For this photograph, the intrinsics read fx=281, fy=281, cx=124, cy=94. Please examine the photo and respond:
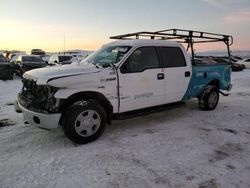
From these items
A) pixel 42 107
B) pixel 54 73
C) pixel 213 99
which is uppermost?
pixel 54 73

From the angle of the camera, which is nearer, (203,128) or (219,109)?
(203,128)

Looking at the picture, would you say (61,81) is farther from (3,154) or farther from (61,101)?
(3,154)

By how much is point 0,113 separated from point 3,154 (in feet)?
10.7

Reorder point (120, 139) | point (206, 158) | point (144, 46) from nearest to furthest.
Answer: point (206, 158) → point (120, 139) → point (144, 46)

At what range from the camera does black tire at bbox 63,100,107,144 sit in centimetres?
490

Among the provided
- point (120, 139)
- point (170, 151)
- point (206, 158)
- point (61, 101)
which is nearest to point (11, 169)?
point (61, 101)

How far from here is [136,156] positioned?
459 centimetres

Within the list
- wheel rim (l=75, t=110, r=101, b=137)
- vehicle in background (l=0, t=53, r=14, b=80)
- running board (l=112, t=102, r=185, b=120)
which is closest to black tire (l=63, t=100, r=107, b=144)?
wheel rim (l=75, t=110, r=101, b=137)

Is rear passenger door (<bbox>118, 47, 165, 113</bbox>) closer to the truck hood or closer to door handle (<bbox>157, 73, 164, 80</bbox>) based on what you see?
door handle (<bbox>157, 73, 164, 80</bbox>)

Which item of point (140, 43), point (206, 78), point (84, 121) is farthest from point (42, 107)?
point (206, 78)

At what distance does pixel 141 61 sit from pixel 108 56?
72 cm

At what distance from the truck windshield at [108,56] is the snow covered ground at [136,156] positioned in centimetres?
145

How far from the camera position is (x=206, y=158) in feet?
14.9

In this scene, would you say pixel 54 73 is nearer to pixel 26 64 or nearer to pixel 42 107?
pixel 42 107
